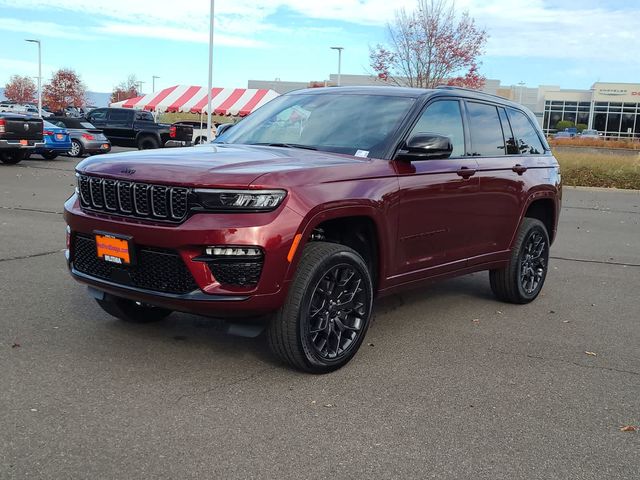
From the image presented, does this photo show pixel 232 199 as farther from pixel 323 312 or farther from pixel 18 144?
pixel 18 144

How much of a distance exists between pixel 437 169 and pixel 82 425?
9.80 ft

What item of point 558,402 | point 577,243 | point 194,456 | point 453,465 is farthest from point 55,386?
point 577,243

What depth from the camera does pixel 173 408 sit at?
375 centimetres

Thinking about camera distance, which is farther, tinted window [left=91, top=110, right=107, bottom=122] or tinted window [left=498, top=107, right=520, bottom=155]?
tinted window [left=91, top=110, right=107, bottom=122]

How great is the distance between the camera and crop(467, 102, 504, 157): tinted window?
5755 mm

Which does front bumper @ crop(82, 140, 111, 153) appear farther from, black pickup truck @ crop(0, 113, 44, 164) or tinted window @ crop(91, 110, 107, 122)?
tinted window @ crop(91, 110, 107, 122)

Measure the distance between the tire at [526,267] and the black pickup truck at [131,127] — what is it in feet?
74.2

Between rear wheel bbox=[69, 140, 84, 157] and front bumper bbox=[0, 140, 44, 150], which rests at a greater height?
front bumper bbox=[0, 140, 44, 150]

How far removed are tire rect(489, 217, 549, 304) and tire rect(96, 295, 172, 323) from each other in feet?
9.80

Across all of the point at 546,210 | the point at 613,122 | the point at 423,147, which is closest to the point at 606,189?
the point at 546,210

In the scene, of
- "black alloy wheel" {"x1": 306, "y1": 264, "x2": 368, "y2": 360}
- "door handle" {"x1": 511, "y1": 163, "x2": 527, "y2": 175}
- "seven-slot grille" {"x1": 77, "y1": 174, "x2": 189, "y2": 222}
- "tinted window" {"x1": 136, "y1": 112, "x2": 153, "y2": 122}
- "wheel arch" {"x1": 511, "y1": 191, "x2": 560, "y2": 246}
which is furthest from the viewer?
"tinted window" {"x1": 136, "y1": 112, "x2": 153, "y2": 122}

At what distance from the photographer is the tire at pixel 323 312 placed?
4.07 meters

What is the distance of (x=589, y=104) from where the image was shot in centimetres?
7812

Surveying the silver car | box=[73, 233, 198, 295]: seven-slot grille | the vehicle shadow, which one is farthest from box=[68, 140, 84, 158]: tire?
box=[73, 233, 198, 295]: seven-slot grille
